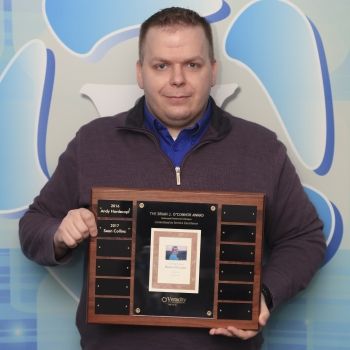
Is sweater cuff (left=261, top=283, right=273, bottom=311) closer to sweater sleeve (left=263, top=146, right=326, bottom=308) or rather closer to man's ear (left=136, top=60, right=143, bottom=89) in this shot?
sweater sleeve (left=263, top=146, right=326, bottom=308)

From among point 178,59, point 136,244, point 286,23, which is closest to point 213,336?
point 136,244

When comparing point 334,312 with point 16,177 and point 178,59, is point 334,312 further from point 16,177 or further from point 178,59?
point 16,177

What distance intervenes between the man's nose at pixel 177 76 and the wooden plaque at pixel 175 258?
28cm

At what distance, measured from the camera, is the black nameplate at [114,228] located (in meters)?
1.36

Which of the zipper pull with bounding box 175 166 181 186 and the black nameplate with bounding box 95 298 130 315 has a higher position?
the zipper pull with bounding box 175 166 181 186

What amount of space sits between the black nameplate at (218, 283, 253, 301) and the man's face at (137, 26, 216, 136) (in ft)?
1.37

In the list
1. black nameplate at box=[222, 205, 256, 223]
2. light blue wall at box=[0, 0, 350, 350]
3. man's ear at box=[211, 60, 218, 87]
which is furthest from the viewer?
light blue wall at box=[0, 0, 350, 350]

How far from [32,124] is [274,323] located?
854mm

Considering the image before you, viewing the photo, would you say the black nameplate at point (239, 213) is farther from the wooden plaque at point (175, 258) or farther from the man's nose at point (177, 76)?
the man's nose at point (177, 76)

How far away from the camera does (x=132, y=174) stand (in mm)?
1504

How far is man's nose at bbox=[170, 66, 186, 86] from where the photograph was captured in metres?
1.47

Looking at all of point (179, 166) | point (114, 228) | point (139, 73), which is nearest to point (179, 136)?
point (179, 166)

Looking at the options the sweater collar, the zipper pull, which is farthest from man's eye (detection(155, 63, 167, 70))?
the zipper pull

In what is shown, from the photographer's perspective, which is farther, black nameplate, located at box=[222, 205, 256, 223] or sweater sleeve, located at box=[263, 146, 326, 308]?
sweater sleeve, located at box=[263, 146, 326, 308]
